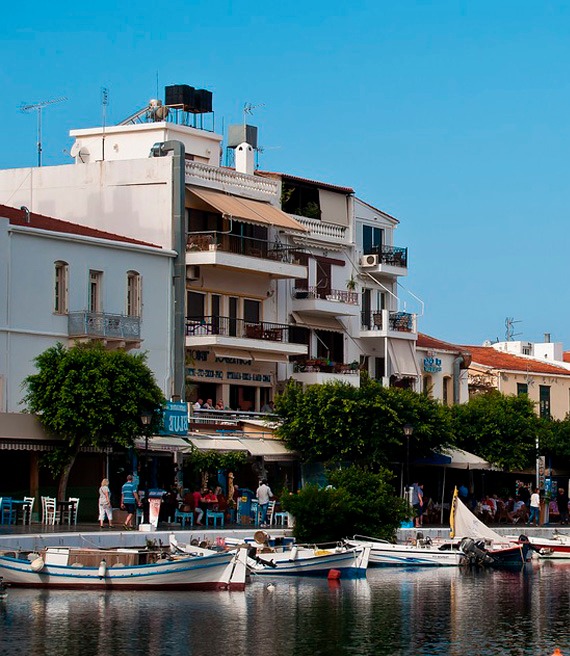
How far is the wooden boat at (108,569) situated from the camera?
34406 millimetres

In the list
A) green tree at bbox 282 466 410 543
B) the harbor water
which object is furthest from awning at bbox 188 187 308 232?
the harbor water

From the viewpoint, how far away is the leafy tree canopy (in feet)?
150

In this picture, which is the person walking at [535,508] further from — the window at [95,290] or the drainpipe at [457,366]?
the window at [95,290]

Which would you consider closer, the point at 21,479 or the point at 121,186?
the point at 21,479

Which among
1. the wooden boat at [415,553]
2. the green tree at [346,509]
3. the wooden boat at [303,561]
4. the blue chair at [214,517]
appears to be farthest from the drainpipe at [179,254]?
the wooden boat at [303,561]

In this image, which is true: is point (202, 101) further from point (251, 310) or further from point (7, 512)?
point (7, 512)

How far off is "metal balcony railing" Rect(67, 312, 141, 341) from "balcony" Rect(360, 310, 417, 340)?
46.4 feet

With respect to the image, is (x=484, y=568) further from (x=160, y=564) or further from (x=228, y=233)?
(x=228, y=233)

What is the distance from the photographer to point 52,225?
169 feet

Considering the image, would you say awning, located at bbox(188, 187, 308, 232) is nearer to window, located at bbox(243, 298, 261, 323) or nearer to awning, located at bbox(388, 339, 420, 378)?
window, located at bbox(243, 298, 261, 323)

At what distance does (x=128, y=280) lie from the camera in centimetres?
5278

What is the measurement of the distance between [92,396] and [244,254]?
13156 millimetres

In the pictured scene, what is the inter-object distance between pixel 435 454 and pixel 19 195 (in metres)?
17.0

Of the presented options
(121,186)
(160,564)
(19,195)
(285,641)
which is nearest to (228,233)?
(121,186)
